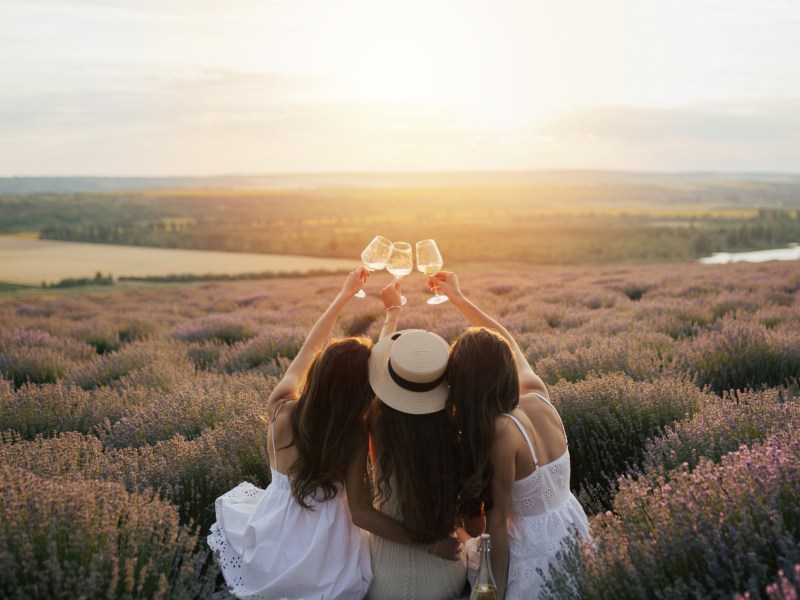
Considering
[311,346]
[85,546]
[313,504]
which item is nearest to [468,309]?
[311,346]

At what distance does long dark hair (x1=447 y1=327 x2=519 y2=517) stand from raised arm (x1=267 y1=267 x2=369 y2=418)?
62 cm

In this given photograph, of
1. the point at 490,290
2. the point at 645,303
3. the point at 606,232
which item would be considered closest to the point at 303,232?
the point at 490,290

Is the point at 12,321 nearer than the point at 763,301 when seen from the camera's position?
No

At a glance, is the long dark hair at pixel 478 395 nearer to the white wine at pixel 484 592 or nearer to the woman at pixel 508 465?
the woman at pixel 508 465

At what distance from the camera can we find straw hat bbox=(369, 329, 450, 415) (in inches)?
109

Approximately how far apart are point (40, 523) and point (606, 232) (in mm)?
51540

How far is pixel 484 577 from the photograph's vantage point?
265 cm

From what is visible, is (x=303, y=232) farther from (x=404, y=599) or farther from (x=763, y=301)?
(x=404, y=599)

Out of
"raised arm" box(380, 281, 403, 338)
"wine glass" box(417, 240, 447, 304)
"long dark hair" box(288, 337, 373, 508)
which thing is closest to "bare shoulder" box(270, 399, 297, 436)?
"long dark hair" box(288, 337, 373, 508)

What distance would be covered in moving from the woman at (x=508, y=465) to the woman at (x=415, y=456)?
0.27ft

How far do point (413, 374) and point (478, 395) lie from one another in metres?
0.28

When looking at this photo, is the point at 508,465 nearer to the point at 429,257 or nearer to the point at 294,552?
the point at 294,552

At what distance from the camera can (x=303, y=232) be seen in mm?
31594

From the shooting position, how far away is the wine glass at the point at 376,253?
342cm
